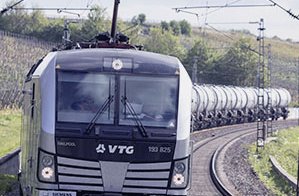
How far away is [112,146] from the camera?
11.2 meters

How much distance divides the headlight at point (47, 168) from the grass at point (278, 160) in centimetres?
1162

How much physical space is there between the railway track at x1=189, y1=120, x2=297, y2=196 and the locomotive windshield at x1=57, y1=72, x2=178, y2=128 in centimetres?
851

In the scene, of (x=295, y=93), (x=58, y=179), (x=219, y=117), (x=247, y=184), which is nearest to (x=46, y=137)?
(x=58, y=179)

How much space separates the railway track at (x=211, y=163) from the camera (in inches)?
833

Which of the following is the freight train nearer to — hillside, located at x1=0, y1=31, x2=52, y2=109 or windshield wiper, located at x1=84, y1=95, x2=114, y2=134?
windshield wiper, located at x1=84, y1=95, x2=114, y2=134

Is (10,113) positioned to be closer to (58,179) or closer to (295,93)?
(58,179)

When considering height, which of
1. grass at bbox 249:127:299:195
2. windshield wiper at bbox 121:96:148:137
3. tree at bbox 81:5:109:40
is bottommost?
grass at bbox 249:127:299:195

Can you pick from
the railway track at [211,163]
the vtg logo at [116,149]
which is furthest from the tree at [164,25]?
the vtg logo at [116,149]

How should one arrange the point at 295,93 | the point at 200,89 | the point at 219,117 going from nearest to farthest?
the point at 200,89 → the point at 219,117 → the point at 295,93

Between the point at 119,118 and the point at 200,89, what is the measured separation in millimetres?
36575

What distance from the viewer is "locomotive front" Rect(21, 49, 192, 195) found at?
36.5ft

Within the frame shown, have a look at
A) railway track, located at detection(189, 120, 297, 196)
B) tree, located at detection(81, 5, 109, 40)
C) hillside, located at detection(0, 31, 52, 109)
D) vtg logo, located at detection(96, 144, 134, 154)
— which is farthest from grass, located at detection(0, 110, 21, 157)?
vtg logo, located at detection(96, 144, 134, 154)

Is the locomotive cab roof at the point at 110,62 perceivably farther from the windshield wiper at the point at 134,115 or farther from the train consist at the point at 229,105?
the train consist at the point at 229,105

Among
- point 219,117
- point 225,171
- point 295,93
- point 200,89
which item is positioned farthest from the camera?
point 295,93
